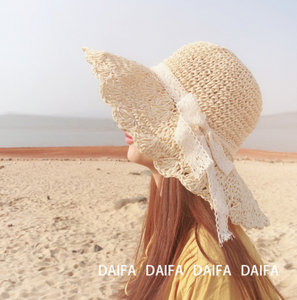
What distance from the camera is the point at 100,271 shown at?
369 centimetres

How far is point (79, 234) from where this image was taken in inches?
199

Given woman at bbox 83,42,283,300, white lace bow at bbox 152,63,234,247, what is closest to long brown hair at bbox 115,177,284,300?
woman at bbox 83,42,283,300

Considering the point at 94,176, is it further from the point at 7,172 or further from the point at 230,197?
the point at 230,197

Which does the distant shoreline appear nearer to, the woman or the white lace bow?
the woman

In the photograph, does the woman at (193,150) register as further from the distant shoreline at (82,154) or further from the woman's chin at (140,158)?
the distant shoreline at (82,154)

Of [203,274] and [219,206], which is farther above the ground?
[219,206]

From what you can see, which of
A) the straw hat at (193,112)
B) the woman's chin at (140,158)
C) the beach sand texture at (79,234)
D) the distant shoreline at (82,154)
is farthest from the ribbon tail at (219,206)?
the distant shoreline at (82,154)

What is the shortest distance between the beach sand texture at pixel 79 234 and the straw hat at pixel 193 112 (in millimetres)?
2604

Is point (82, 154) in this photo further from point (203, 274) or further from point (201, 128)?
point (203, 274)

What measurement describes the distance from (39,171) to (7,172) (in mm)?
1259

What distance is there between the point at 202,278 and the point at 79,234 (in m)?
4.48

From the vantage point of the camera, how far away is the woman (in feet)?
3.38

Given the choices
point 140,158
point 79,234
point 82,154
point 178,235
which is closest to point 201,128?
point 140,158

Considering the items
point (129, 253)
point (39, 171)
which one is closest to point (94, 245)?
point (129, 253)
